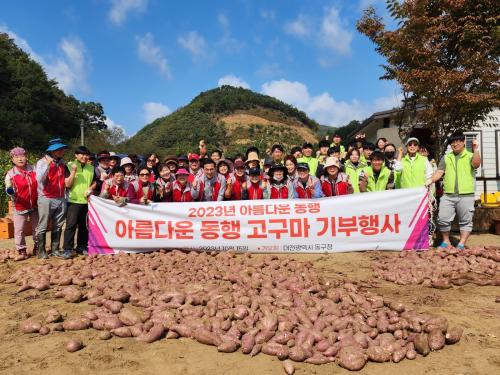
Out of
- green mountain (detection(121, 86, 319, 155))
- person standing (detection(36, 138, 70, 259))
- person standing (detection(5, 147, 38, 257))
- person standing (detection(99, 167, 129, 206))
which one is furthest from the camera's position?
green mountain (detection(121, 86, 319, 155))

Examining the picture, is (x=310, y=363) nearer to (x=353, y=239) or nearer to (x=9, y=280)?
(x=353, y=239)

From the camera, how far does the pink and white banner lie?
231 inches

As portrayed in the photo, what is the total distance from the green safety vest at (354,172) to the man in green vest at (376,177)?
111mm

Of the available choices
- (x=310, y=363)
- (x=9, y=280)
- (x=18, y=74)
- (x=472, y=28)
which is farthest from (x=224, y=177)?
(x=18, y=74)

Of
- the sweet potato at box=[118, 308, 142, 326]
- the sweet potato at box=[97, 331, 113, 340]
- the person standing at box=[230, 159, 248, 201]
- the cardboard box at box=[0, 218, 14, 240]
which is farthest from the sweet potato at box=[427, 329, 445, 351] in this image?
the cardboard box at box=[0, 218, 14, 240]

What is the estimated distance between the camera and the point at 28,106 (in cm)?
3444

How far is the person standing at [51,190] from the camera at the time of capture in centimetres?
584

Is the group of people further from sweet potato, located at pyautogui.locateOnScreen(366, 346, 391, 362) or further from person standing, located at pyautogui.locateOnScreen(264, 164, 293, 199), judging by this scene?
sweet potato, located at pyautogui.locateOnScreen(366, 346, 391, 362)

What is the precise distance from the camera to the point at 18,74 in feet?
115

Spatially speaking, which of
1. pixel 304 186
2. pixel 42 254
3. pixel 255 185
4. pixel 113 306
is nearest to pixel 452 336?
pixel 113 306

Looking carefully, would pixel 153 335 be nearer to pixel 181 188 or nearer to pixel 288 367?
pixel 288 367

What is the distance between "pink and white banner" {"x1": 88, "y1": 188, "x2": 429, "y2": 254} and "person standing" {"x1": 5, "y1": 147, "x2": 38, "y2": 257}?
2068 mm

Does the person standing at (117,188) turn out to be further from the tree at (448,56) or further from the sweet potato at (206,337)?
the tree at (448,56)

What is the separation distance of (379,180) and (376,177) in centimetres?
7
